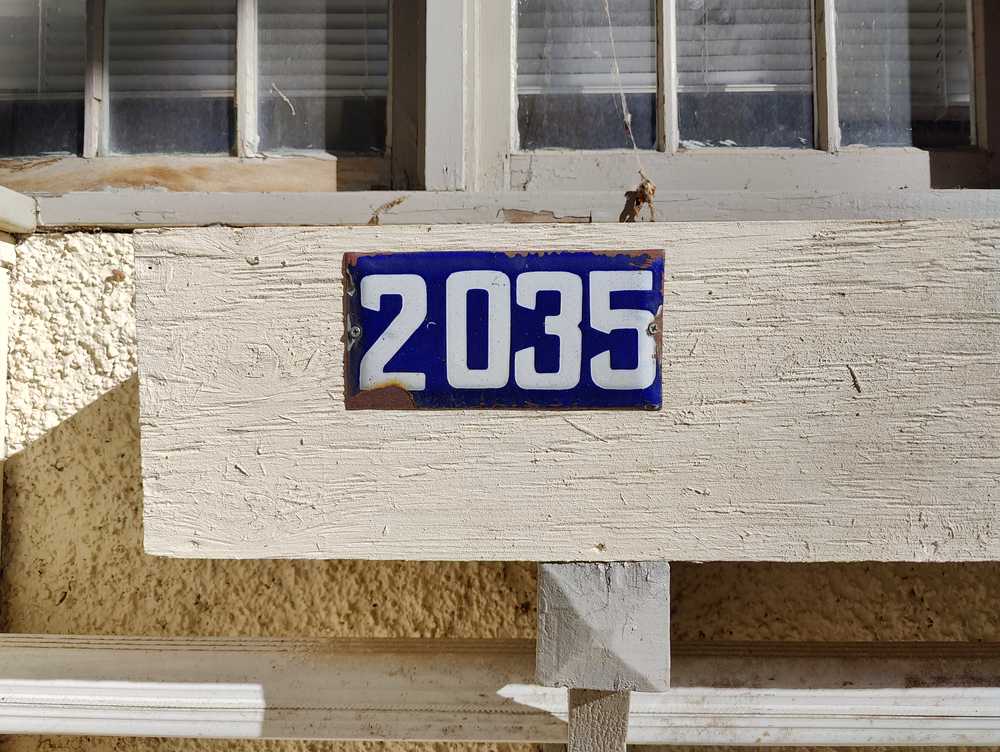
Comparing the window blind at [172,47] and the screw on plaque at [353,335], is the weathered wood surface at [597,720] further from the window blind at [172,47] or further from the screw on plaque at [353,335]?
the window blind at [172,47]

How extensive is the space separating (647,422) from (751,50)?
2.23 ft

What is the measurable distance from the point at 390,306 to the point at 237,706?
57 centimetres

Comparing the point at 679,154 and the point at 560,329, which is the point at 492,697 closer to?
the point at 560,329

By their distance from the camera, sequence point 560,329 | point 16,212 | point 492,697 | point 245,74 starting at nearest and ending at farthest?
1. point 560,329
2. point 492,697
3. point 16,212
4. point 245,74

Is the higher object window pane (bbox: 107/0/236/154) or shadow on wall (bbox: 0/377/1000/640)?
window pane (bbox: 107/0/236/154)

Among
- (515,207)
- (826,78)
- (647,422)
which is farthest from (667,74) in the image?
(647,422)

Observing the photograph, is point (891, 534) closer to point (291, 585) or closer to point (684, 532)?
point (684, 532)

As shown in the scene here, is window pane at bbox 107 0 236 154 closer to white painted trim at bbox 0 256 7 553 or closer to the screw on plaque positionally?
white painted trim at bbox 0 256 7 553

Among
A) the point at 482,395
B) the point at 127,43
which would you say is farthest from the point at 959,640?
the point at 127,43

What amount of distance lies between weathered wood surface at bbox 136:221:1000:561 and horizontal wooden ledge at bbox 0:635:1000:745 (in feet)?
0.65

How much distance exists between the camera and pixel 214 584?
1.05 meters

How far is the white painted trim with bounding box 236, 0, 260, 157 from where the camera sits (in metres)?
1.10

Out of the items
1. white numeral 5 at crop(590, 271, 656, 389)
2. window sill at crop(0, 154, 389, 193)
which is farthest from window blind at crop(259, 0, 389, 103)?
white numeral 5 at crop(590, 271, 656, 389)

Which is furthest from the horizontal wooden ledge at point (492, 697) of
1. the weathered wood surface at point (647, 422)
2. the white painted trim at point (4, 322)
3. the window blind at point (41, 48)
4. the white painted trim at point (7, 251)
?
the window blind at point (41, 48)
